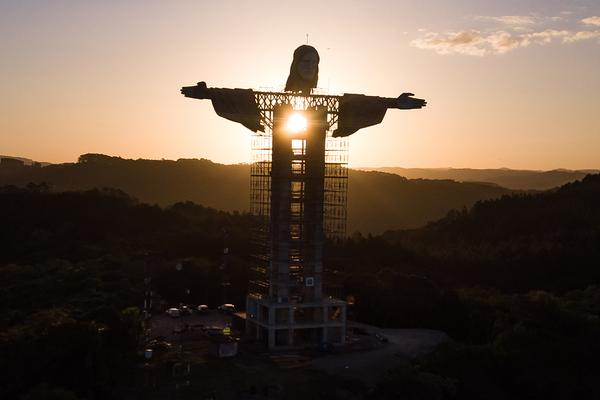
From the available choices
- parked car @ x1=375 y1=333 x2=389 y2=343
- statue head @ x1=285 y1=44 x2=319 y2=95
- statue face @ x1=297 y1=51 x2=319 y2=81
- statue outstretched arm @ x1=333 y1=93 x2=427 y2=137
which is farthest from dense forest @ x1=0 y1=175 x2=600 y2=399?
statue face @ x1=297 y1=51 x2=319 y2=81

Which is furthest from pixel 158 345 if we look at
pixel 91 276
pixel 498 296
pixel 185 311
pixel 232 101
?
pixel 498 296

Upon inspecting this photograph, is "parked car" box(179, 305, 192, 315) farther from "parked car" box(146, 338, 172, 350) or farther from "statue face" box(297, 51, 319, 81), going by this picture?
"statue face" box(297, 51, 319, 81)

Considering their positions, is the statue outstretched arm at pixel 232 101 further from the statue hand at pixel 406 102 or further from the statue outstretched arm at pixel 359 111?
the statue hand at pixel 406 102

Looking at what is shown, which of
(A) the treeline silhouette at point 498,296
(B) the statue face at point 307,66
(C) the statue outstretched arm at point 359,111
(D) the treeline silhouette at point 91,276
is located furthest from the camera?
(C) the statue outstretched arm at point 359,111

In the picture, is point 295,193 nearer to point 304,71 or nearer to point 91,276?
point 304,71

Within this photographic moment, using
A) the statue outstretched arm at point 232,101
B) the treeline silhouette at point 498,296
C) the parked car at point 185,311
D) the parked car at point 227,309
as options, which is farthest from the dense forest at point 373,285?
the statue outstretched arm at point 232,101

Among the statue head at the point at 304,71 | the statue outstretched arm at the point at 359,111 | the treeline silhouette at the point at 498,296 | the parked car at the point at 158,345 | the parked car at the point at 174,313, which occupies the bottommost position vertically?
the parked car at the point at 174,313

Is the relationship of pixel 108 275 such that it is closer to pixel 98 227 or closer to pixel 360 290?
pixel 360 290
